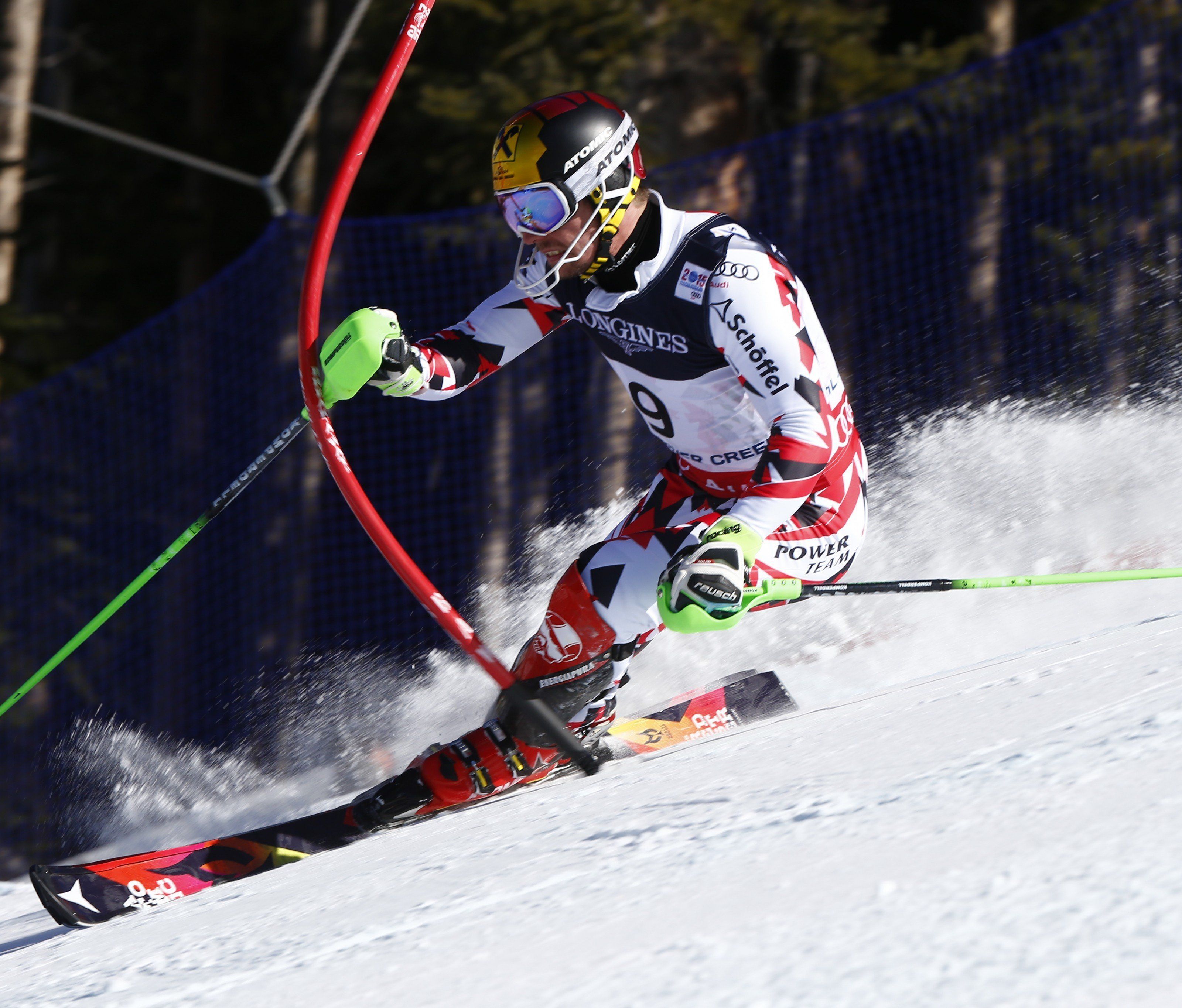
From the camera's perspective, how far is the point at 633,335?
2979mm

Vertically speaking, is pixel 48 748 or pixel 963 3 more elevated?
pixel 963 3

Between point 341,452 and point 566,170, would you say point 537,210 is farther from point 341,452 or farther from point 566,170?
point 341,452

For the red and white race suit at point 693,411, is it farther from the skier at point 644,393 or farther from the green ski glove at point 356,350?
the green ski glove at point 356,350

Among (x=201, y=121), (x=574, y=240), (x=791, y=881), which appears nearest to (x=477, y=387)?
(x=574, y=240)

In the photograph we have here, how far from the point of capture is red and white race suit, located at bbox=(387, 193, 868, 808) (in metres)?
2.74

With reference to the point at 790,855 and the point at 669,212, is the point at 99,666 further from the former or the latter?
the point at 790,855

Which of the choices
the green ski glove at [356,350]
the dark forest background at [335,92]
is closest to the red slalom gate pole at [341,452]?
the green ski glove at [356,350]

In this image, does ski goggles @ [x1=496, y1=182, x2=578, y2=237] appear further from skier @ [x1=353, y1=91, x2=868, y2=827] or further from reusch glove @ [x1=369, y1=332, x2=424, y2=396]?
reusch glove @ [x1=369, y1=332, x2=424, y2=396]

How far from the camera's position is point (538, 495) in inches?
258

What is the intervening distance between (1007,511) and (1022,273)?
1999 mm

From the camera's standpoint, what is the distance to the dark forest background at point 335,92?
21.9ft

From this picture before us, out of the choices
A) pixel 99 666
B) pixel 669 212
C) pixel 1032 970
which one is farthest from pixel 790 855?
pixel 99 666

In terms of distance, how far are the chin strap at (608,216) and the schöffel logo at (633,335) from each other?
0.14 m

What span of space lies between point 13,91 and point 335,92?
1.86 m
